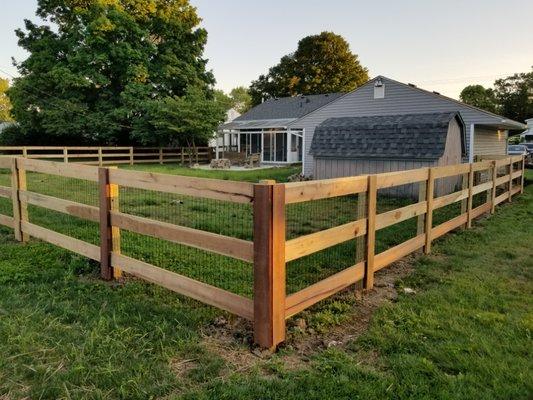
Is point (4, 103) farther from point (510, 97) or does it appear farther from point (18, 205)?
point (510, 97)

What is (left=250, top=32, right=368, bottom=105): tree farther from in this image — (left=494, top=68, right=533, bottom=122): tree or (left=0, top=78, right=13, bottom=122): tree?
(left=0, top=78, right=13, bottom=122): tree

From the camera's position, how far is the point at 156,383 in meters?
2.44

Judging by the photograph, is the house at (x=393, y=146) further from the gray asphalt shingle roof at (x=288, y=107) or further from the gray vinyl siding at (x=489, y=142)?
the gray asphalt shingle roof at (x=288, y=107)

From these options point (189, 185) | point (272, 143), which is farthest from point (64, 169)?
point (272, 143)

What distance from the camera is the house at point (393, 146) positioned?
404 inches

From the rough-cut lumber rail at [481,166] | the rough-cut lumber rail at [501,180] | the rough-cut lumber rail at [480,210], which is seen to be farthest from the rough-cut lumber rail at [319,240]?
the rough-cut lumber rail at [501,180]

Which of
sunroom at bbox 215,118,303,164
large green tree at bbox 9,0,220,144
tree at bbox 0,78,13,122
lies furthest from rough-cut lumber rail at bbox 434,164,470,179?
tree at bbox 0,78,13,122

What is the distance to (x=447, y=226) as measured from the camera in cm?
616

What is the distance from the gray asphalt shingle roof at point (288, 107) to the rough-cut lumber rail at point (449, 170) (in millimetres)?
19601

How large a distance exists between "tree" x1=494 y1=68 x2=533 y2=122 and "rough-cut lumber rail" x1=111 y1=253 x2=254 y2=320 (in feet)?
177

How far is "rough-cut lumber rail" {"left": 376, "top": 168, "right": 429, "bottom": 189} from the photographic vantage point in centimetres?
426

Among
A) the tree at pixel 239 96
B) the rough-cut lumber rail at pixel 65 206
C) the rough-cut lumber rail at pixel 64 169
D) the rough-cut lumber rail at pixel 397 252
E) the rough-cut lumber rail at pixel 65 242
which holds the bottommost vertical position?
the rough-cut lumber rail at pixel 397 252

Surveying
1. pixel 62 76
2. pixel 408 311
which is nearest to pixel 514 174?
pixel 408 311

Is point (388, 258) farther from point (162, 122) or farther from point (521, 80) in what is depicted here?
point (521, 80)
